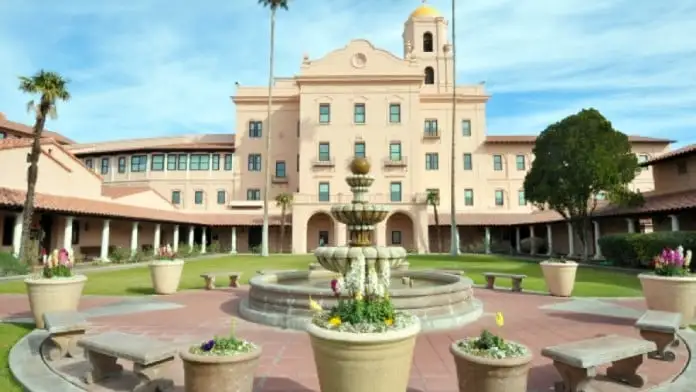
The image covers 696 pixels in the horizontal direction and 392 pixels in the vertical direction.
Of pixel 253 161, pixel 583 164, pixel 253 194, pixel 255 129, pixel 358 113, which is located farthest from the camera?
pixel 255 129

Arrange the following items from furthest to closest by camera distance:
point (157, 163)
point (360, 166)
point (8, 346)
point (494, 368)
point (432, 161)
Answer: point (157, 163), point (432, 161), point (360, 166), point (8, 346), point (494, 368)

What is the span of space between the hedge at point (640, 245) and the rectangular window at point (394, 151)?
2040cm

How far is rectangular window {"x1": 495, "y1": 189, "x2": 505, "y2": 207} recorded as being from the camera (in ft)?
148

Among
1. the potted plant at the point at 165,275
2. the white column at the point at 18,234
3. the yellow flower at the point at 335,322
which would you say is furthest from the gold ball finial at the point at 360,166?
the white column at the point at 18,234

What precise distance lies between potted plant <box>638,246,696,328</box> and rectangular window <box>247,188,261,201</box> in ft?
131

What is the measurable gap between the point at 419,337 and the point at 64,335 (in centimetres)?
579

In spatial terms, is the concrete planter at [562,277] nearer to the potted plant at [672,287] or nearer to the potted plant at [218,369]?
the potted plant at [672,287]

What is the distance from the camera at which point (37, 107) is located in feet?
72.4

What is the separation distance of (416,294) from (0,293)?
14051 mm

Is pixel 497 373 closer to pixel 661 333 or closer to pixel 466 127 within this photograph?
pixel 661 333

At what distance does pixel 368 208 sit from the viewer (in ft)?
34.5

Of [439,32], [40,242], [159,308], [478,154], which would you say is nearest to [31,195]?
[40,242]

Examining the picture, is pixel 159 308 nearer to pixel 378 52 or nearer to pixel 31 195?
pixel 31 195

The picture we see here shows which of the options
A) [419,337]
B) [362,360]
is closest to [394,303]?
[419,337]
